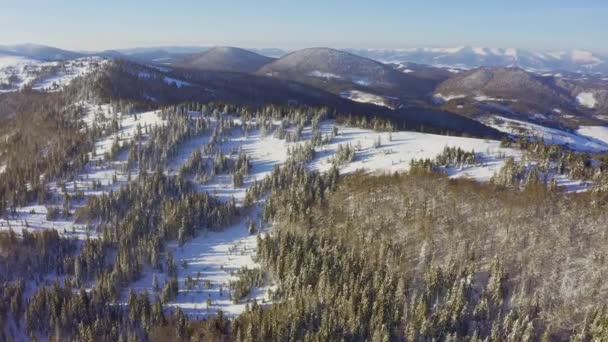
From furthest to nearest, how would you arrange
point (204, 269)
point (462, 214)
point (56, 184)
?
point (56, 184)
point (204, 269)
point (462, 214)

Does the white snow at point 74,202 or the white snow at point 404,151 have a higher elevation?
the white snow at point 404,151

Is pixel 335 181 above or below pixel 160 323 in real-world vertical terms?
above

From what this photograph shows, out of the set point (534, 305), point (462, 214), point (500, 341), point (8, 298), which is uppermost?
point (462, 214)

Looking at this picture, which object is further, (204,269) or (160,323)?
(204,269)

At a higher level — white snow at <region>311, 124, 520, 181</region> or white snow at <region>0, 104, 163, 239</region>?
white snow at <region>311, 124, 520, 181</region>

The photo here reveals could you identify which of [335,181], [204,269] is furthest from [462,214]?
[204,269]

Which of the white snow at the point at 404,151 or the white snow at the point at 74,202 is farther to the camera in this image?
the white snow at the point at 74,202

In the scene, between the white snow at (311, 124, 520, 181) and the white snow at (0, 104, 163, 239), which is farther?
the white snow at (0, 104, 163, 239)

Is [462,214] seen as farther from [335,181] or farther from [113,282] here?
[113,282]

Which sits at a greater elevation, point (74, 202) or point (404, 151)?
point (404, 151)

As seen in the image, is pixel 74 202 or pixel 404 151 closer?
pixel 404 151

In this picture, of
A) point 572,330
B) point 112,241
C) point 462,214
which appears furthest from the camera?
point 112,241
